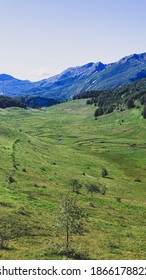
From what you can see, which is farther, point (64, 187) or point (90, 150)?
point (90, 150)

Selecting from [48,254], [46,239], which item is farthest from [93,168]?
[48,254]

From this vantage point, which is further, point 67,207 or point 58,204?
point 58,204

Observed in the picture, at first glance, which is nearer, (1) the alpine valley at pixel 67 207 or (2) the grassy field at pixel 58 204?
(1) the alpine valley at pixel 67 207

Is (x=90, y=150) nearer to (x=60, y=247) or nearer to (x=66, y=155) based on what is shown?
(x=66, y=155)

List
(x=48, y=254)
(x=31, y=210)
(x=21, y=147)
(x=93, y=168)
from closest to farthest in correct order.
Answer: (x=48, y=254), (x=31, y=210), (x=93, y=168), (x=21, y=147)

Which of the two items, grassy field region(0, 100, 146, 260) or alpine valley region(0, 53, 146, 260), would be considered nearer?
alpine valley region(0, 53, 146, 260)

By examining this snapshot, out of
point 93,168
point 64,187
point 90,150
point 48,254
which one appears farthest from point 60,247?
point 90,150

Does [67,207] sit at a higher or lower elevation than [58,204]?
higher

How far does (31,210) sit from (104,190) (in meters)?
36.7
